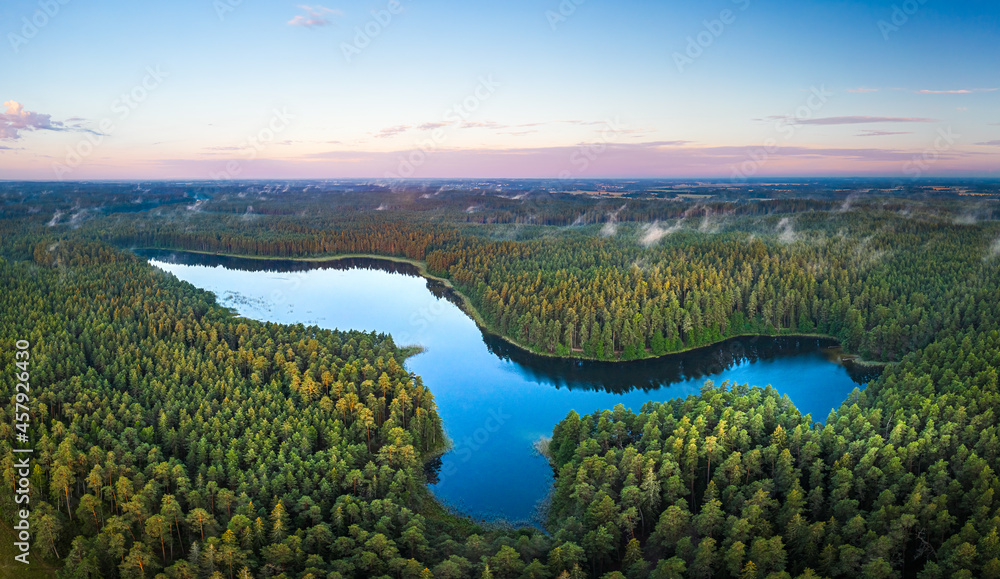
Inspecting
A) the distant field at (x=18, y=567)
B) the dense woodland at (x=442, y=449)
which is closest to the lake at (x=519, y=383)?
the dense woodland at (x=442, y=449)

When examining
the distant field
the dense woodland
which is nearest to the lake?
the dense woodland

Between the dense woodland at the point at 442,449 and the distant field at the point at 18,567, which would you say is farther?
the distant field at the point at 18,567

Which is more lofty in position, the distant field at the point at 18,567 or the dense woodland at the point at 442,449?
the dense woodland at the point at 442,449

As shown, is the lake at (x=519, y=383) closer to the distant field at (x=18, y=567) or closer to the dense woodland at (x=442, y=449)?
the dense woodland at (x=442, y=449)

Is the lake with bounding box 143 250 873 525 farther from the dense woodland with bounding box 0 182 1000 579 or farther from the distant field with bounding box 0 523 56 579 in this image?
the distant field with bounding box 0 523 56 579

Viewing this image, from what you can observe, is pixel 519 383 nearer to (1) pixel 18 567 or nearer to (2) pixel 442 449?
(2) pixel 442 449
